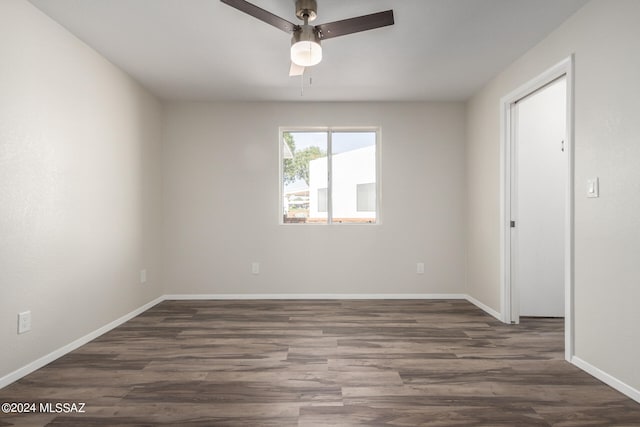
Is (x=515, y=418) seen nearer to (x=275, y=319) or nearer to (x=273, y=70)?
(x=275, y=319)

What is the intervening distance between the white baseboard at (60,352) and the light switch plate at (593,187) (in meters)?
3.77

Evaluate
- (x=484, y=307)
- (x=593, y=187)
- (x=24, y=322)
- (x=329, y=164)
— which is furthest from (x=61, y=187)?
(x=484, y=307)

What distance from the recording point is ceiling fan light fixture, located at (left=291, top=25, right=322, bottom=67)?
2288mm

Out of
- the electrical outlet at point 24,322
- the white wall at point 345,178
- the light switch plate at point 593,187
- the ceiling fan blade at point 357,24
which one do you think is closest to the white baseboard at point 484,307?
the white wall at point 345,178

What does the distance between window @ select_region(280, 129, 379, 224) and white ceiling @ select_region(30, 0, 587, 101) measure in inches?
25.0

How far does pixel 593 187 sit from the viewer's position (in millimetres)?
2342

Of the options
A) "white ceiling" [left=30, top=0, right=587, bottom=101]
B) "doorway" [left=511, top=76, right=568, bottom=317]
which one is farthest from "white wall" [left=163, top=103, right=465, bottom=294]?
"doorway" [left=511, top=76, right=568, bottom=317]

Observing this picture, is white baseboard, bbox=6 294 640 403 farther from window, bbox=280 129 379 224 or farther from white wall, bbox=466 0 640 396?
window, bbox=280 129 379 224

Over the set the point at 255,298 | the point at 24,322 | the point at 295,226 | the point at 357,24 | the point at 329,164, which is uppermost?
the point at 357,24

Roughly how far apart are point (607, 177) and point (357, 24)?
5.86ft

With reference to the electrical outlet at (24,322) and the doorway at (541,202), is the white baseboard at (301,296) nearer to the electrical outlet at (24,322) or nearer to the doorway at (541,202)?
the doorway at (541,202)

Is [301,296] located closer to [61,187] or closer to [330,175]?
[330,175]

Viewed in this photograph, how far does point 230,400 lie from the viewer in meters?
2.03

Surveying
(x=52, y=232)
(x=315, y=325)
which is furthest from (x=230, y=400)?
(x=52, y=232)
